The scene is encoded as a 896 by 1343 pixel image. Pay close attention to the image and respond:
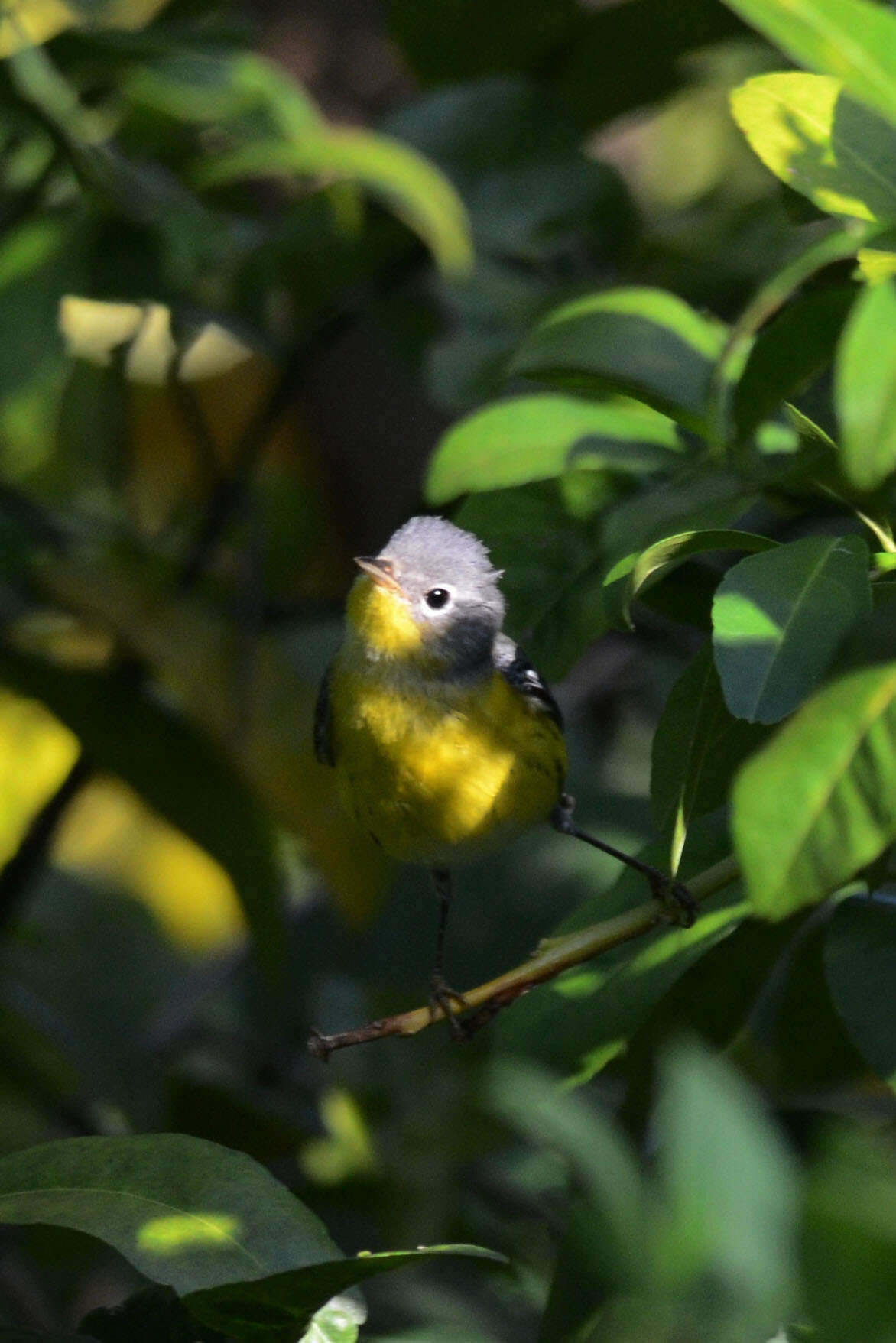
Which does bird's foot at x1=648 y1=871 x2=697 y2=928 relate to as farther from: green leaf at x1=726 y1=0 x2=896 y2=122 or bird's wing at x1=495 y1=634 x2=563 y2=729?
bird's wing at x1=495 y1=634 x2=563 y2=729

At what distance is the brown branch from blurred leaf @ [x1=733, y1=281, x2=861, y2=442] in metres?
0.50

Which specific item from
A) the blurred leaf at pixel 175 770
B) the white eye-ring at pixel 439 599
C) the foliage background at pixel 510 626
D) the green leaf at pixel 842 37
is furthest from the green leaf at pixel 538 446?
the blurred leaf at pixel 175 770

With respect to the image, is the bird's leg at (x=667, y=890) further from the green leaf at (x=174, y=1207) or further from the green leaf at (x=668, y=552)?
the green leaf at (x=174, y=1207)

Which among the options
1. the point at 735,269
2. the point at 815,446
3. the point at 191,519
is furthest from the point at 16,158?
the point at 815,446

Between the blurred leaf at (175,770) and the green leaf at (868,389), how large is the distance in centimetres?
197

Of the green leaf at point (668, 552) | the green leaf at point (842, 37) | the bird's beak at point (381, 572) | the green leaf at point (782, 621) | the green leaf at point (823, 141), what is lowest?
the bird's beak at point (381, 572)

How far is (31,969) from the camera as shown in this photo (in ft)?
10.7

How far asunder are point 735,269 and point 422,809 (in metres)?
1.10

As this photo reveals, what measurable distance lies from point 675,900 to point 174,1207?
489 millimetres

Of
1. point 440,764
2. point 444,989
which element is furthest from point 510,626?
point 444,989

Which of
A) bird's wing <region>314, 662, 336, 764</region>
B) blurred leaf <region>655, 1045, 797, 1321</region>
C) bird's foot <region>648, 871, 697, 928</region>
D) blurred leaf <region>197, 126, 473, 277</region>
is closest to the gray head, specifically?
bird's wing <region>314, 662, 336, 764</region>

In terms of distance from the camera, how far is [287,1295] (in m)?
1.20

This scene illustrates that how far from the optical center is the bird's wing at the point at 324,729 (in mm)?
2330

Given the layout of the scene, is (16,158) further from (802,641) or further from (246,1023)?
(802,641)
